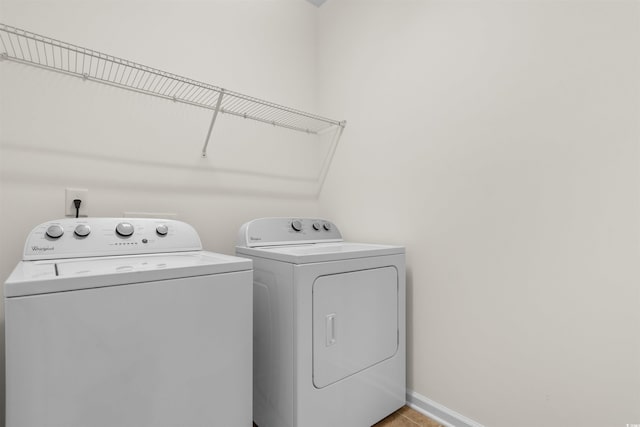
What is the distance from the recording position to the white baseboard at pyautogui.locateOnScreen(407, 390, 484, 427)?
55.4 inches

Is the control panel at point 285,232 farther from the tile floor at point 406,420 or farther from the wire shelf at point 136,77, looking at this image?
the tile floor at point 406,420

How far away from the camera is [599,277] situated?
1.06 m

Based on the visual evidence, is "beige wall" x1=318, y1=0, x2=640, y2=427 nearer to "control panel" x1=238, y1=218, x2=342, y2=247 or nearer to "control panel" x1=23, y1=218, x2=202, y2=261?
"control panel" x1=238, y1=218, x2=342, y2=247

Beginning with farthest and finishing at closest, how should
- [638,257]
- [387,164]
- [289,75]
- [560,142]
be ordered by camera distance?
[289,75]
[387,164]
[560,142]
[638,257]

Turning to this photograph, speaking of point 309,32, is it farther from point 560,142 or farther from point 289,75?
point 560,142

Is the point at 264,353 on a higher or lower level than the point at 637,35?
lower

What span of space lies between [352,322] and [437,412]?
0.68 metres

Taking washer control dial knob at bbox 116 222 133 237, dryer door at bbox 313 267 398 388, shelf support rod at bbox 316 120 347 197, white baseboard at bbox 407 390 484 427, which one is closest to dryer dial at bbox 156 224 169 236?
washer control dial knob at bbox 116 222 133 237

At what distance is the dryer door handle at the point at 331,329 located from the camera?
127cm

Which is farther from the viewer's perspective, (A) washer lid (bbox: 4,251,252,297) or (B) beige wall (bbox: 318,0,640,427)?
(B) beige wall (bbox: 318,0,640,427)

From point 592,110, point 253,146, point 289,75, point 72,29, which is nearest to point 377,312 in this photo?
point 592,110

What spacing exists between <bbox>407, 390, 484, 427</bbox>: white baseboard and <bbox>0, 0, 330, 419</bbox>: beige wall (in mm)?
1320

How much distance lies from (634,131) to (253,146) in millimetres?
1778

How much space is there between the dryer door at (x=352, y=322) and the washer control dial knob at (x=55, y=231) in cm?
101
